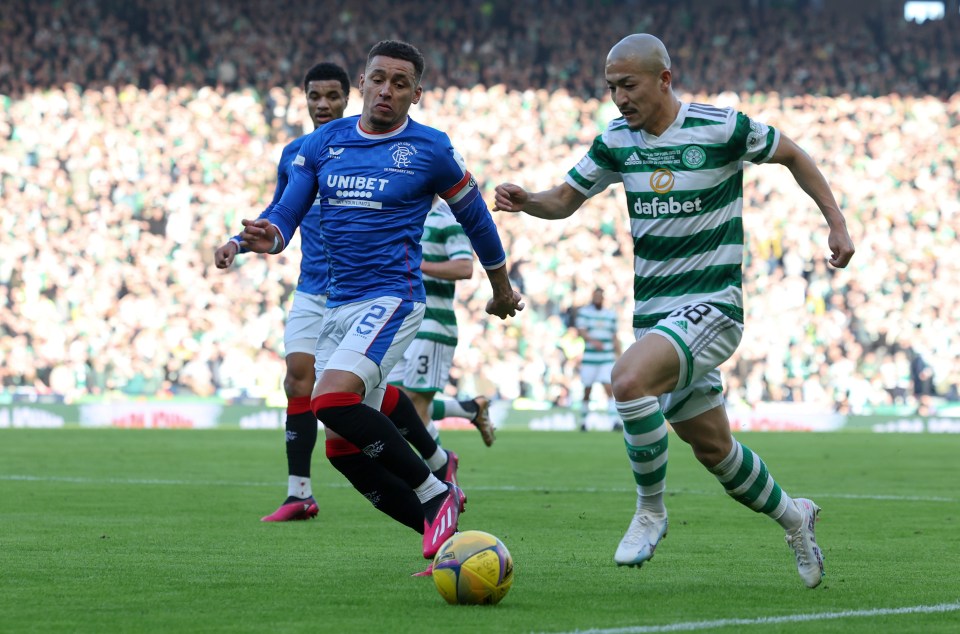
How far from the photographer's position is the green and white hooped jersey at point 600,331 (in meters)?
22.5

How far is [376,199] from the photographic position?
6145 mm

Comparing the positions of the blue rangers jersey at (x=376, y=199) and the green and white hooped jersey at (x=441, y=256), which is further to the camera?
the green and white hooped jersey at (x=441, y=256)

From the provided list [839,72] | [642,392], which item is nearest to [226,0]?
[839,72]

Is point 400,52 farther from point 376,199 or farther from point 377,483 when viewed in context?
point 377,483

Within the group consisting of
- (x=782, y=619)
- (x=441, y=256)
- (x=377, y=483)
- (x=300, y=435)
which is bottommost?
(x=300, y=435)

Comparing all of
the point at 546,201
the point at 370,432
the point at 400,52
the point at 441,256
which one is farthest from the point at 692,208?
the point at 441,256

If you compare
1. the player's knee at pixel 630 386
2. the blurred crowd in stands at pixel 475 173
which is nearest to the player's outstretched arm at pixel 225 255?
the player's knee at pixel 630 386

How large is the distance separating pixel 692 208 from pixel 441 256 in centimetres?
412

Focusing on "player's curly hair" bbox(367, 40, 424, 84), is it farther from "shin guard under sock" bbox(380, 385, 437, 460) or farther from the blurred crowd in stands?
the blurred crowd in stands

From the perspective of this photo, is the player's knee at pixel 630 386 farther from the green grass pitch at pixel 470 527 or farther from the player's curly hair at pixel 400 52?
the player's curly hair at pixel 400 52

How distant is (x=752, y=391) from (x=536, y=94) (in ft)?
22.5

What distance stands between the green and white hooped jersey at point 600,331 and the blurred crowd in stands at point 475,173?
81.5 inches

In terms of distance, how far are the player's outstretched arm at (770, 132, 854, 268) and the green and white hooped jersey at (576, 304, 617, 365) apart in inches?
653

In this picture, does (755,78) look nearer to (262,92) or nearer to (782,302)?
(782,302)
